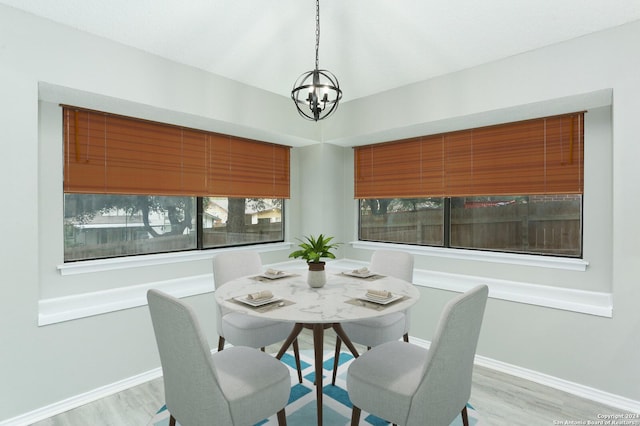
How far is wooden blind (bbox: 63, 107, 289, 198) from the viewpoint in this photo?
8.94 feet

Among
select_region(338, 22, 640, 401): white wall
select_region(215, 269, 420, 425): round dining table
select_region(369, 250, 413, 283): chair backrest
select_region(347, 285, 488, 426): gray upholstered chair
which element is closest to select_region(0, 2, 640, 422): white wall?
select_region(338, 22, 640, 401): white wall

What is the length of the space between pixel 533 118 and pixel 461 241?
1354mm

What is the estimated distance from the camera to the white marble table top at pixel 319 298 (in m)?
1.75

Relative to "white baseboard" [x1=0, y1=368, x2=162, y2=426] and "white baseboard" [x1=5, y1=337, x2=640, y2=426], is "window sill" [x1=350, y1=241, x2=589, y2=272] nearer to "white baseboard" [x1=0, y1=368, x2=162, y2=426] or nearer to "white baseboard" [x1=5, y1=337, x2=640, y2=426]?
"white baseboard" [x1=5, y1=337, x2=640, y2=426]

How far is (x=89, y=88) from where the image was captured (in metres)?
2.41

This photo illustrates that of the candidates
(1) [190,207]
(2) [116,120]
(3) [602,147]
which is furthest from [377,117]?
(2) [116,120]

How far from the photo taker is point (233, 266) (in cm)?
300

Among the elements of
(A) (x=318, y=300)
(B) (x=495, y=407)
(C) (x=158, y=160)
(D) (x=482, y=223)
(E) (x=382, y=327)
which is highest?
(C) (x=158, y=160)

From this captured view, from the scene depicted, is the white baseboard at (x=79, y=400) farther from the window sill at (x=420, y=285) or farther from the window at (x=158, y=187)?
the window at (x=158, y=187)

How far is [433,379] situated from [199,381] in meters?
1.02

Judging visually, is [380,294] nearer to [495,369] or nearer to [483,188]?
[495,369]

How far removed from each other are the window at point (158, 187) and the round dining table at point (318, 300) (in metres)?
1.33

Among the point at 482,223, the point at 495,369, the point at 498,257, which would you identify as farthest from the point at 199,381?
the point at 482,223

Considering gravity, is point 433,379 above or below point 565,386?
above
